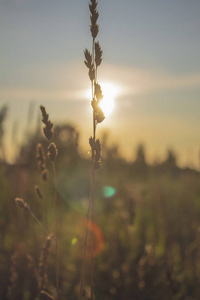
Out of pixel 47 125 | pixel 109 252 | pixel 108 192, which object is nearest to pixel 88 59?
pixel 47 125

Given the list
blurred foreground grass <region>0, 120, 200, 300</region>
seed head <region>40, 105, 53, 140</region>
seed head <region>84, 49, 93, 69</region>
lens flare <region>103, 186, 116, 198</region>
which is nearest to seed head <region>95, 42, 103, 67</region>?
seed head <region>84, 49, 93, 69</region>

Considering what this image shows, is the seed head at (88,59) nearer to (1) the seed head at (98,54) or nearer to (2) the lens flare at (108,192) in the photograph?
(1) the seed head at (98,54)

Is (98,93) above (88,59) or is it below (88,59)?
below

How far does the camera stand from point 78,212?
445 centimetres

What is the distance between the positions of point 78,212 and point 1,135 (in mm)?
2606

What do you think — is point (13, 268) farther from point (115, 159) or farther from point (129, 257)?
point (115, 159)

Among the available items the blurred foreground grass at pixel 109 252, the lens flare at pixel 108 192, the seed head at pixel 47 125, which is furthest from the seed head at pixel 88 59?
the lens flare at pixel 108 192

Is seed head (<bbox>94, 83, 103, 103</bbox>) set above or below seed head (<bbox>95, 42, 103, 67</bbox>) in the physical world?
below

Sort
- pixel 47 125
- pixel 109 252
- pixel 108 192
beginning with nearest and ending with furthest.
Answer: pixel 47 125, pixel 109 252, pixel 108 192

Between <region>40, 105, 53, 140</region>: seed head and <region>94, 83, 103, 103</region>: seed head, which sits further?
<region>40, 105, 53, 140</region>: seed head

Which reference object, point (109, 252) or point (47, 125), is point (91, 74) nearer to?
point (47, 125)

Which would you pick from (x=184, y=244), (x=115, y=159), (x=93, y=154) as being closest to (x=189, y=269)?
(x=184, y=244)

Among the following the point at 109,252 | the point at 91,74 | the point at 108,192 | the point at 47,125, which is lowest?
the point at 108,192

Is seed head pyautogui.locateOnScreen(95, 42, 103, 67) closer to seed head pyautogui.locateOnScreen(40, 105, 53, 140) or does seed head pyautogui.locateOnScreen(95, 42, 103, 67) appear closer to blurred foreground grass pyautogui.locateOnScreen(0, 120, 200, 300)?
seed head pyautogui.locateOnScreen(40, 105, 53, 140)
